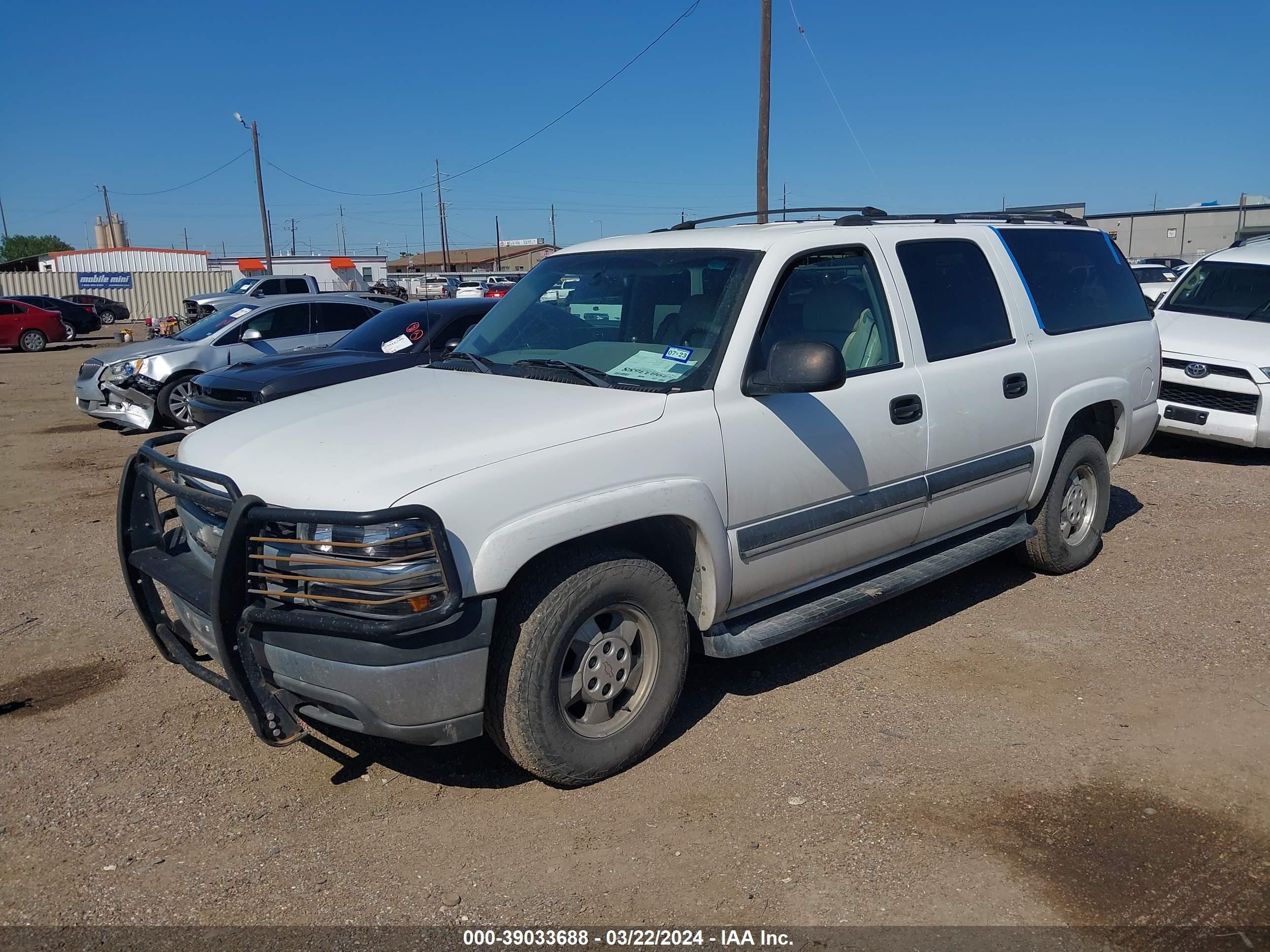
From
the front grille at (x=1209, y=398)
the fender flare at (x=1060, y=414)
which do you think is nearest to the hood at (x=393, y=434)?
the fender flare at (x=1060, y=414)

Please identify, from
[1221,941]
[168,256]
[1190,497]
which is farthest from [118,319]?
[1221,941]

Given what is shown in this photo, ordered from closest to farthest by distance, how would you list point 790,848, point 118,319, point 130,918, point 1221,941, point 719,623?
point 1221,941, point 130,918, point 790,848, point 719,623, point 118,319

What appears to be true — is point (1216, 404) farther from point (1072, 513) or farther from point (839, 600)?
point (839, 600)

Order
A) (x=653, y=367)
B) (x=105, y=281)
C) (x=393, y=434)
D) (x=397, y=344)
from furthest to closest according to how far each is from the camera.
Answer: (x=105, y=281), (x=397, y=344), (x=653, y=367), (x=393, y=434)

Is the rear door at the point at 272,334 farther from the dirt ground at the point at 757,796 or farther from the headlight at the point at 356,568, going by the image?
the headlight at the point at 356,568

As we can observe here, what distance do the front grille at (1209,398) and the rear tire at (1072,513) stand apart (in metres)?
3.16

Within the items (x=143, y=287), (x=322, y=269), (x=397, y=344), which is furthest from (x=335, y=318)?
(x=322, y=269)

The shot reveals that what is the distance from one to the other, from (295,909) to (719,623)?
70.7 inches

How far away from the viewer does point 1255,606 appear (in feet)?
17.8

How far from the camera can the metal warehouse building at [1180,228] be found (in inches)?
1895

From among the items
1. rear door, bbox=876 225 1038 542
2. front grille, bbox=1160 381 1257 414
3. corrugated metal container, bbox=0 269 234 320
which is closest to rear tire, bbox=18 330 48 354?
corrugated metal container, bbox=0 269 234 320

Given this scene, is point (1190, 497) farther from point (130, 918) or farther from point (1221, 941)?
point (130, 918)

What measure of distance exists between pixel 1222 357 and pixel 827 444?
21.3 feet

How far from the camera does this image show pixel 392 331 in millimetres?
9789
